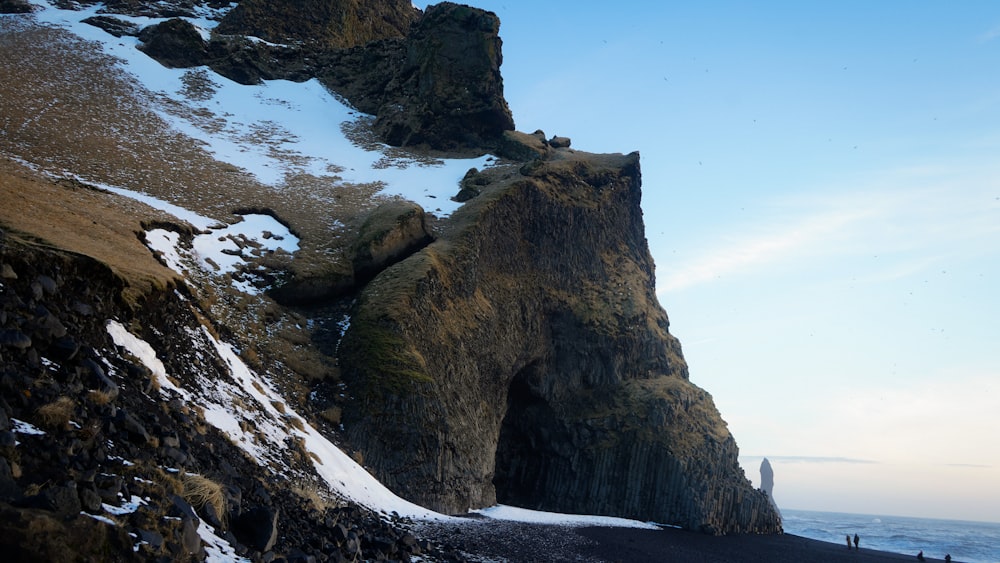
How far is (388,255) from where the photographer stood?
38.1 metres

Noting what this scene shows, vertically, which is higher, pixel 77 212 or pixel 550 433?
pixel 77 212

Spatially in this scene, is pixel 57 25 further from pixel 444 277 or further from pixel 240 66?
pixel 444 277

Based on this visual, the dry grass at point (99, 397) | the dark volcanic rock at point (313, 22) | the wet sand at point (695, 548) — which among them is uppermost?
the dark volcanic rock at point (313, 22)

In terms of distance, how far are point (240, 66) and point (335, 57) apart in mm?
11125

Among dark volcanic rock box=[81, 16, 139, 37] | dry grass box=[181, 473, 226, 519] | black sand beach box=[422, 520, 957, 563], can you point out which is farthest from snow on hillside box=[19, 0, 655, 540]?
black sand beach box=[422, 520, 957, 563]

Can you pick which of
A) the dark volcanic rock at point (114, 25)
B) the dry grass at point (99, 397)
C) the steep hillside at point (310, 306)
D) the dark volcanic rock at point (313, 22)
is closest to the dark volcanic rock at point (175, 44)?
the steep hillside at point (310, 306)

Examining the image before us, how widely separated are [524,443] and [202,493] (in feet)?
121

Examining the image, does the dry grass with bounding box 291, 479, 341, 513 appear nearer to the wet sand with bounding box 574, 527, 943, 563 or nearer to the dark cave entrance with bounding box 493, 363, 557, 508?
the wet sand with bounding box 574, 527, 943, 563

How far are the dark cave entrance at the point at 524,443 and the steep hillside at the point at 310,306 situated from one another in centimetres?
18

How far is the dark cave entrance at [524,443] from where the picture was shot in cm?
4494

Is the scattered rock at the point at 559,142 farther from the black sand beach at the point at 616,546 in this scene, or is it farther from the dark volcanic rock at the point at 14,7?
the dark volcanic rock at the point at 14,7

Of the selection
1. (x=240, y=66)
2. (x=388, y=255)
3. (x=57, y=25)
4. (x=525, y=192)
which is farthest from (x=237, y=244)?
(x=57, y=25)

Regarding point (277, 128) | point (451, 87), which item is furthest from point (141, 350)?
point (451, 87)

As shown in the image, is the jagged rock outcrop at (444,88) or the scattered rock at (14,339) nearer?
the scattered rock at (14,339)
